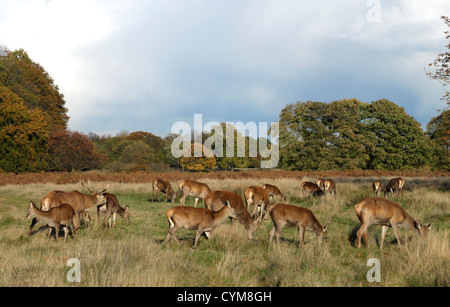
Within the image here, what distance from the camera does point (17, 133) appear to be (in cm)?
3991

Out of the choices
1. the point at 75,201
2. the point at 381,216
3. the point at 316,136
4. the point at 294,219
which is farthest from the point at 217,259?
the point at 316,136

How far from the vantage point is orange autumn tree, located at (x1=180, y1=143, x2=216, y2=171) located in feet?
236

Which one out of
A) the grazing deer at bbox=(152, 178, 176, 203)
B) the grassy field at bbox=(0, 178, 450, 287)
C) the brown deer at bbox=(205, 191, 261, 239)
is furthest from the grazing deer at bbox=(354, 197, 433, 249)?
the grazing deer at bbox=(152, 178, 176, 203)

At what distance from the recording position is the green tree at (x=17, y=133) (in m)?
39.0

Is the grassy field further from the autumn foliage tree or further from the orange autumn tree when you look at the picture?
the orange autumn tree

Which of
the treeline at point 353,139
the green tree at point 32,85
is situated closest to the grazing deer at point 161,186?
the green tree at point 32,85

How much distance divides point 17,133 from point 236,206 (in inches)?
1480

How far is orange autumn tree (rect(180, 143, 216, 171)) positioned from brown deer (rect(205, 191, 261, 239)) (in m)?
59.4

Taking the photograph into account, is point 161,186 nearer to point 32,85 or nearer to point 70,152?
point 70,152

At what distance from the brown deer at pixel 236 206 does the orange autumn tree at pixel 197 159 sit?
59.4 meters

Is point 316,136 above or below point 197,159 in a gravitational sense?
above

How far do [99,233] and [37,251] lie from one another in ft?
7.57

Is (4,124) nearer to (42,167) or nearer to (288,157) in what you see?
(42,167)
